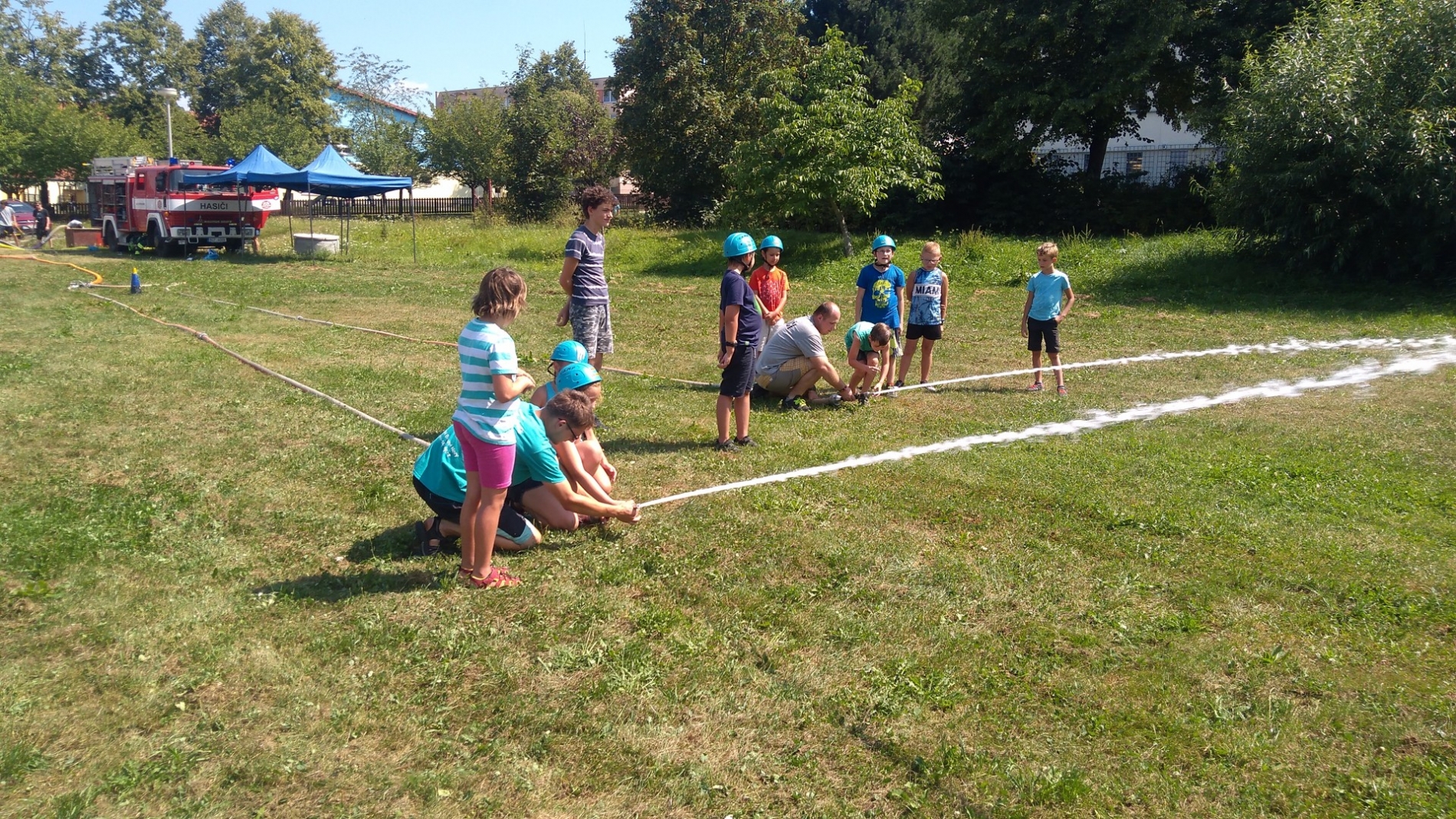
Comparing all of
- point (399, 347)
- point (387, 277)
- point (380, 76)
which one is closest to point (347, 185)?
point (387, 277)

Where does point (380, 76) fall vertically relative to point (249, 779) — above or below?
above

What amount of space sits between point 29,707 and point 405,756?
5.12 ft

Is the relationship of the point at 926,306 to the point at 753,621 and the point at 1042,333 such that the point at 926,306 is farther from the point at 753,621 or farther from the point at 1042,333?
the point at 753,621

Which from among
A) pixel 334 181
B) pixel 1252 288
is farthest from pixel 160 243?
pixel 1252 288

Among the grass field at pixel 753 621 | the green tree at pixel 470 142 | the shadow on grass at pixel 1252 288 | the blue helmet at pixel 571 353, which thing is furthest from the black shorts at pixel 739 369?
the green tree at pixel 470 142

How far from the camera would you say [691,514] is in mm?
6219

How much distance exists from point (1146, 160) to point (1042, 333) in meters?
30.8

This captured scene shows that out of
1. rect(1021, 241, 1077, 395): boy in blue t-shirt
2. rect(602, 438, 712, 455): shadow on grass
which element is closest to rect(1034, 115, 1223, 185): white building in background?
rect(1021, 241, 1077, 395): boy in blue t-shirt

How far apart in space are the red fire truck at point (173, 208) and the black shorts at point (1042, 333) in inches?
910

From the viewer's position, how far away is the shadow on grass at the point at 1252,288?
53.2 feet

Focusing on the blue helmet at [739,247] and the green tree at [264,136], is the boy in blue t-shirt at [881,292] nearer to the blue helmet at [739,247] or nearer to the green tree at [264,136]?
the blue helmet at [739,247]

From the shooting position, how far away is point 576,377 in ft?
18.8

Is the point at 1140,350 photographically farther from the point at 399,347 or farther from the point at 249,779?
the point at 249,779

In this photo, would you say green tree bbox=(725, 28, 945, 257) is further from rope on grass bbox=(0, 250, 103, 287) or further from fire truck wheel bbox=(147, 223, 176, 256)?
fire truck wheel bbox=(147, 223, 176, 256)
